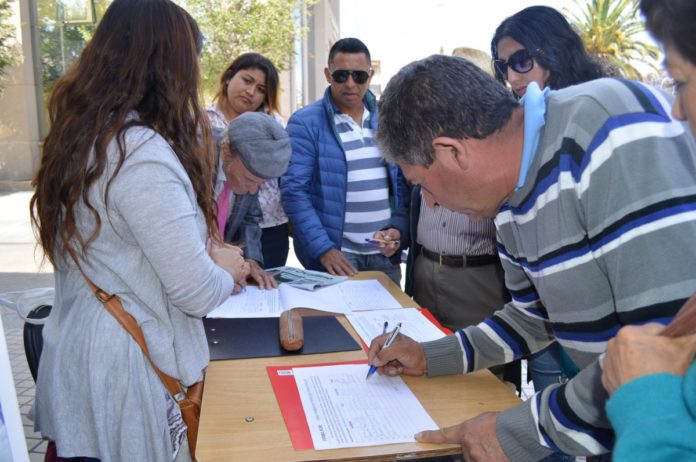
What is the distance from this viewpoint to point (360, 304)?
85.6 inches

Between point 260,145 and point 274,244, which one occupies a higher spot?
point 260,145

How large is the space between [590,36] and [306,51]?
14246 mm

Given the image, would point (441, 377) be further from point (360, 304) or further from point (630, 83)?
point (630, 83)

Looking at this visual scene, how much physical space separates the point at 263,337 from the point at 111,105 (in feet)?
2.67

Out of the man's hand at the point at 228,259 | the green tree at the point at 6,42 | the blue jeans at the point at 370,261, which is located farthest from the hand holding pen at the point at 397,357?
the green tree at the point at 6,42

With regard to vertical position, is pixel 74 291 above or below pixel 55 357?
above

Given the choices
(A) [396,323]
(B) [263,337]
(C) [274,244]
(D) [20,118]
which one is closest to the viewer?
(B) [263,337]

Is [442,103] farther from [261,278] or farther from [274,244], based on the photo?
[274,244]

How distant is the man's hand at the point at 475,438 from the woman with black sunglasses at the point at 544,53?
61.4 inches

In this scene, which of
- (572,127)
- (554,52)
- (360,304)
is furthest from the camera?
(554,52)

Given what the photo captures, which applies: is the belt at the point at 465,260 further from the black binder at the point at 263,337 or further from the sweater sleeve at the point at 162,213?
the sweater sleeve at the point at 162,213

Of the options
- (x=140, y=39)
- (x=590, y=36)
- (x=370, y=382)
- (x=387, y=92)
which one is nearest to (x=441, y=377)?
(x=370, y=382)

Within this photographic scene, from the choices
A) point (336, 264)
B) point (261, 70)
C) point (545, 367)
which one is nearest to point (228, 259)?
point (336, 264)

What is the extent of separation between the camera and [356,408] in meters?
1.38
